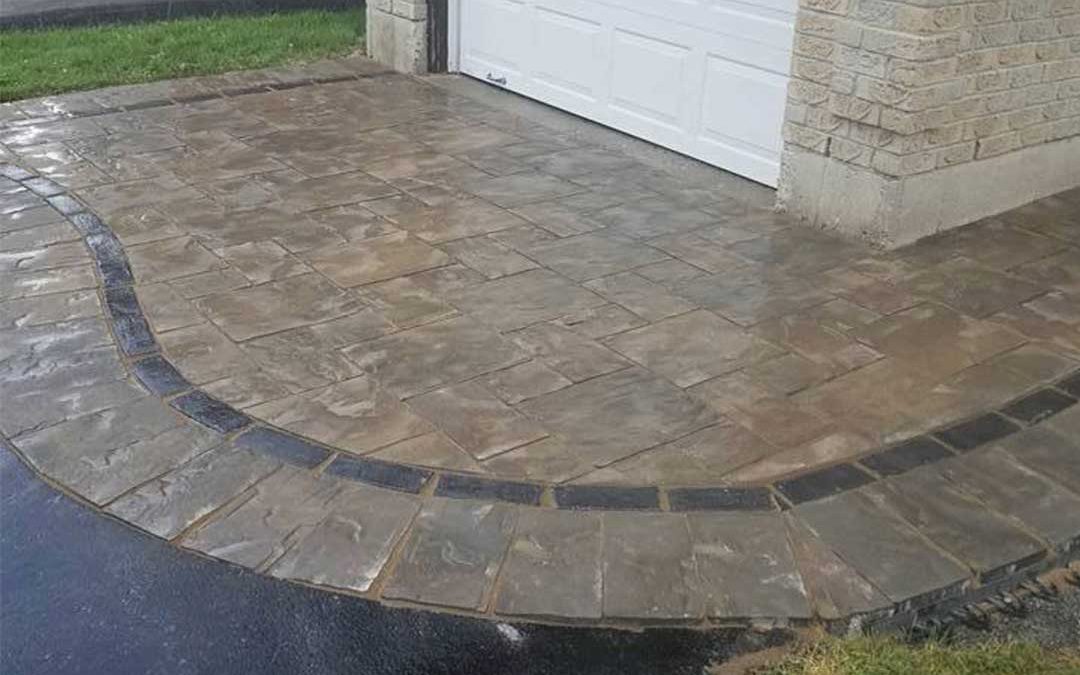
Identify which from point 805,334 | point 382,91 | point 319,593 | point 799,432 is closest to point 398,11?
point 382,91

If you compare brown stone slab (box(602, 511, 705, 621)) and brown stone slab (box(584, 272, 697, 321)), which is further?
brown stone slab (box(584, 272, 697, 321))

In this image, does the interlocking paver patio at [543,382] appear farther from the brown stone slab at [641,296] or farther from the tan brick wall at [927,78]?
the tan brick wall at [927,78]

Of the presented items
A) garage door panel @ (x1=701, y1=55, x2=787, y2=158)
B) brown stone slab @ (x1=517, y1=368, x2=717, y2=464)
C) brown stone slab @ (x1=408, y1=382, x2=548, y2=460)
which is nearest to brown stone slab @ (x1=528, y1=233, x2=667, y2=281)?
brown stone slab @ (x1=517, y1=368, x2=717, y2=464)

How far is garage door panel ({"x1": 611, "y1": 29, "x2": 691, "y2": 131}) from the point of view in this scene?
5.65 m

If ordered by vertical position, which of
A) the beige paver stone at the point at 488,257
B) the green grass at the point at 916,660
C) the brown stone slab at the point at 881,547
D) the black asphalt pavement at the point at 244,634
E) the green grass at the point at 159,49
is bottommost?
the black asphalt pavement at the point at 244,634

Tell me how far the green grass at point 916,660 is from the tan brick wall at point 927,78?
2.42 m

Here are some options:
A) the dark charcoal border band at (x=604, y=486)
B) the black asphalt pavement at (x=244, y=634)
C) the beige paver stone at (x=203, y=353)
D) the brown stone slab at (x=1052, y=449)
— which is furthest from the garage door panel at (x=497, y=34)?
the black asphalt pavement at (x=244, y=634)

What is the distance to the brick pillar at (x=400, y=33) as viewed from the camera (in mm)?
7137

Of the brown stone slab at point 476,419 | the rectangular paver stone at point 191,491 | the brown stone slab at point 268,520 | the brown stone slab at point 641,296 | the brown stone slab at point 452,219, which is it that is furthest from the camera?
the brown stone slab at point 452,219

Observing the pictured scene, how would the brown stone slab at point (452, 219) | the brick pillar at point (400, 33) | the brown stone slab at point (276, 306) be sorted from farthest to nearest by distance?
the brick pillar at point (400, 33) → the brown stone slab at point (452, 219) → the brown stone slab at point (276, 306)

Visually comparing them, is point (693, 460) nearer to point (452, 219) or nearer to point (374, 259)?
point (374, 259)

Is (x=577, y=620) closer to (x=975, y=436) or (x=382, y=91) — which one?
(x=975, y=436)

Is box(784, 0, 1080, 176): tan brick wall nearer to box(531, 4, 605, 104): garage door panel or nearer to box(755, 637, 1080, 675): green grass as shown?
box(531, 4, 605, 104): garage door panel

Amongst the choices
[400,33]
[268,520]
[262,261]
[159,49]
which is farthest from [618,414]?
[159,49]
